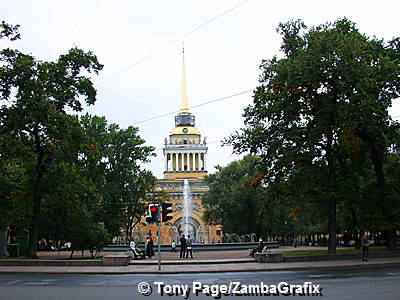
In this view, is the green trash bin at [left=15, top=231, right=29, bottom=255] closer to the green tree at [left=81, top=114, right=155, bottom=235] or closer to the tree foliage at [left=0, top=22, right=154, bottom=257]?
the tree foliage at [left=0, top=22, right=154, bottom=257]

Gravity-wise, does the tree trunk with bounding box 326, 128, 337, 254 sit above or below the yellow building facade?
below

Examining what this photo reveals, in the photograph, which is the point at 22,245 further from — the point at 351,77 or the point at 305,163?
the point at 351,77

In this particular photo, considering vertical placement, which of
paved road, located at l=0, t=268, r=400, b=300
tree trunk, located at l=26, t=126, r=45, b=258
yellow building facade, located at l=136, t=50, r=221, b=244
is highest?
yellow building facade, located at l=136, t=50, r=221, b=244

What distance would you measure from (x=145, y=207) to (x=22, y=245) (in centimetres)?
2235

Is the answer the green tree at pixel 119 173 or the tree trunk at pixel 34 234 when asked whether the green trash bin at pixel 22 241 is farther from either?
the green tree at pixel 119 173

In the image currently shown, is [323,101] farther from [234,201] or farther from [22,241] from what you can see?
[234,201]

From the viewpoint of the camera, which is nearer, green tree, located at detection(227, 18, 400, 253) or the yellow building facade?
green tree, located at detection(227, 18, 400, 253)

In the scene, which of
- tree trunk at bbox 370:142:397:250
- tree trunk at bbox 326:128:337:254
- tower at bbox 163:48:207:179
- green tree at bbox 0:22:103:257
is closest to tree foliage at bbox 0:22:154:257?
green tree at bbox 0:22:103:257

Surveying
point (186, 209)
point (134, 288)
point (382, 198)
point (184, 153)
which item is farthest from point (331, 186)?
point (184, 153)

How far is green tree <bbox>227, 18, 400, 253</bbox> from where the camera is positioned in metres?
25.9

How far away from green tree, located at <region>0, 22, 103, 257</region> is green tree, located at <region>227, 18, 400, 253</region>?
10.1 metres

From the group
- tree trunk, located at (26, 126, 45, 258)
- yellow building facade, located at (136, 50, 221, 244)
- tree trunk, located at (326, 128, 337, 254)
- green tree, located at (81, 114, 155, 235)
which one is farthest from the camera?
yellow building facade, located at (136, 50, 221, 244)

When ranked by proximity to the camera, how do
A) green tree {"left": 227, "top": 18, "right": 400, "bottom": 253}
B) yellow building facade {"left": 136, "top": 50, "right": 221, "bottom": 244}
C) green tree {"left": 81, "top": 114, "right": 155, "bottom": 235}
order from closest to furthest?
green tree {"left": 227, "top": 18, "right": 400, "bottom": 253}
green tree {"left": 81, "top": 114, "right": 155, "bottom": 235}
yellow building facade {"left": 136, "top": 50, "right": 221, "bottom": 244}

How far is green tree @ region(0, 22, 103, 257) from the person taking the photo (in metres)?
27.0
